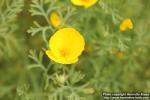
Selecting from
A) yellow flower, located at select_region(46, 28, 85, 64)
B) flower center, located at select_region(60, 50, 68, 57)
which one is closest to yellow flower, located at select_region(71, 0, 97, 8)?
yellow flower, located at select_region(46, 28, 85, 64)

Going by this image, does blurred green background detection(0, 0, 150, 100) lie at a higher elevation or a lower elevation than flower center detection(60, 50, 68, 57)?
lower

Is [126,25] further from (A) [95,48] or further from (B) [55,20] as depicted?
(B) [55,20]

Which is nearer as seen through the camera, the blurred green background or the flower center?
the flower center

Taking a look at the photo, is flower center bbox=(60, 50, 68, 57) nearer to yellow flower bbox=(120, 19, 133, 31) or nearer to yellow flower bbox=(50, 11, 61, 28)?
yellow flower bbox=(50, 11, 61, 28)

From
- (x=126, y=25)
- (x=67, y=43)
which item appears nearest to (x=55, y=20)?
(x=67, y=43)

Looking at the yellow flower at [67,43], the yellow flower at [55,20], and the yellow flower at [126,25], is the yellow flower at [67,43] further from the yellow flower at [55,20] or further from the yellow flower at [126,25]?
the yellow flower at [126,25]

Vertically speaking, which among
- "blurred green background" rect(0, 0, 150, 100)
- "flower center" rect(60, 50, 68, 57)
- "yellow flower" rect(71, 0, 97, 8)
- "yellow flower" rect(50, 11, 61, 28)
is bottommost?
"blurred green background" rect(0, 0, 150, 100)

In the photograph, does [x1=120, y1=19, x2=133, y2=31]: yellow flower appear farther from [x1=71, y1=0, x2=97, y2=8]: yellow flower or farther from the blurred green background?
[x1=71, y1=0, x2=97, y2=8]: yellow flower

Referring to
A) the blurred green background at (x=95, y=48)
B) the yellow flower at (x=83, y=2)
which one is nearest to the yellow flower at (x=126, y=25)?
the blurred green background at (x=95, y=48)

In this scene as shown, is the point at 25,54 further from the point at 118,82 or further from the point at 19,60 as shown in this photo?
the point at 118,82
